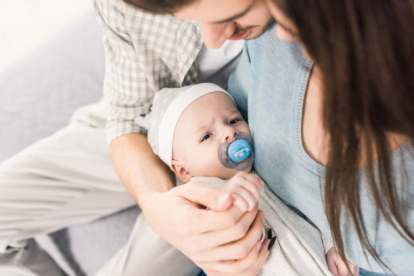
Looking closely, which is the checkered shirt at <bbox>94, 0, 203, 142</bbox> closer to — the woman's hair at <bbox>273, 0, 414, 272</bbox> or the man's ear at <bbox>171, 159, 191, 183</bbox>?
the man's ear at <bbox>171, 159, 191, 183</bbox>

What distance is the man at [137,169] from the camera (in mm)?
734

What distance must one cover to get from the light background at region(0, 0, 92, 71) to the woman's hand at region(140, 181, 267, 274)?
2353 millimetres

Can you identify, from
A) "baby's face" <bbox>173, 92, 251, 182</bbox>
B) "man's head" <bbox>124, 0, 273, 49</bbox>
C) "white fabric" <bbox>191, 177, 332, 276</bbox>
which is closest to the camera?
"man's head" <bbox>124, 0, 273, 49</bbox>

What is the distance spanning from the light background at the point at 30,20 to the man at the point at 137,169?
163 cm

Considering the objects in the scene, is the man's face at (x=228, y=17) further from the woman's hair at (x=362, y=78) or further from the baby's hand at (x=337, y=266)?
the baby's hand at (x=337, y=266)

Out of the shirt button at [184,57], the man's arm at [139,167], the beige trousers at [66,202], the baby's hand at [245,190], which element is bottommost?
the beige trousers at [66,202]

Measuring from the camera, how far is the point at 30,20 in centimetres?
282

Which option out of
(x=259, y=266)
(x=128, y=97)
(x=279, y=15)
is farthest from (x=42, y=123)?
(x=279, y=15)

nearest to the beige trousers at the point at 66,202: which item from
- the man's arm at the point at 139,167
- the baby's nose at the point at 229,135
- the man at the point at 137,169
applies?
the man at the point at 137,169

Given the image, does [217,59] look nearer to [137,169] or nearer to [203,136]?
[203,136]

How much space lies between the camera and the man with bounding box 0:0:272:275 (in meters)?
0.73

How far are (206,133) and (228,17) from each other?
46cm

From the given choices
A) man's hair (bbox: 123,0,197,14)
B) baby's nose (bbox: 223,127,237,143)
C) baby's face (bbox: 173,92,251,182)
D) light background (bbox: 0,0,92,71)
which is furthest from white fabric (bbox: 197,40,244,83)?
light background (bbox: 0,0,92,71)

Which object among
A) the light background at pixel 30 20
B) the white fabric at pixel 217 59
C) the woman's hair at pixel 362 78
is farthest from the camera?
the light background at pixel 30 20
